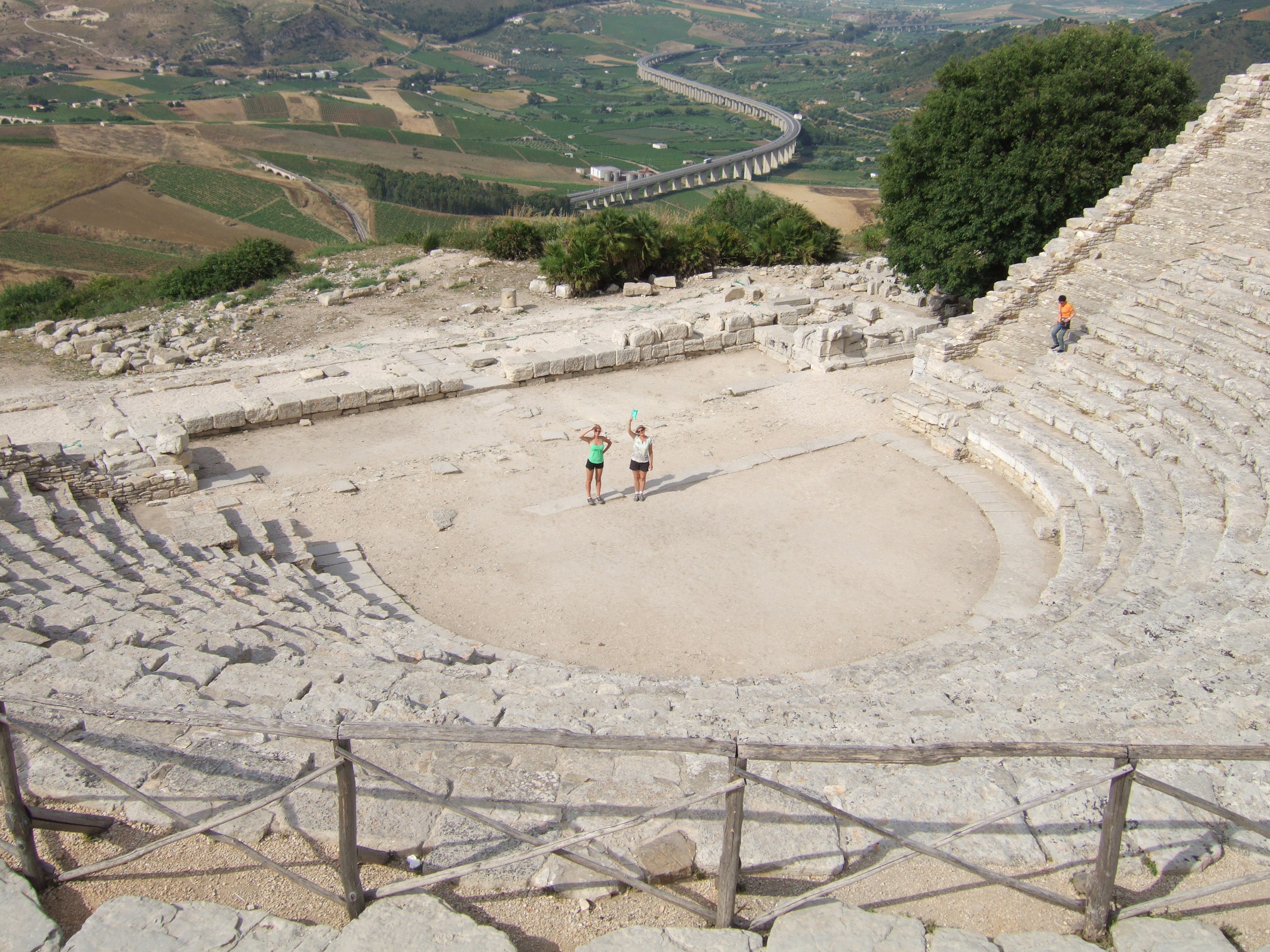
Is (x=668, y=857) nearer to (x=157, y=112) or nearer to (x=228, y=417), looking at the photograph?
(x=228, y=417)

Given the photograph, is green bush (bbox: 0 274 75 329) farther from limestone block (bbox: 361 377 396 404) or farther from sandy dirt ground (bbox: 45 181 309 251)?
sandy dirt ground (bbox: 45 181 309 251)

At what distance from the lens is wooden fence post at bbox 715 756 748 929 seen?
12.5 feet

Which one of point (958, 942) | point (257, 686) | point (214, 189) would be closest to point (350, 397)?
point (257, 686)

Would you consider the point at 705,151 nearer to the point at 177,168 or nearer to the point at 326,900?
the point at 177,168

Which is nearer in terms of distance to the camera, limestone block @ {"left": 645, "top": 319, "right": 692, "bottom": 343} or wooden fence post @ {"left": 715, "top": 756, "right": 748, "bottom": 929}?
wooden fence post @ {"left": 715, "top": 756, "right": 748, "bottom": 929}

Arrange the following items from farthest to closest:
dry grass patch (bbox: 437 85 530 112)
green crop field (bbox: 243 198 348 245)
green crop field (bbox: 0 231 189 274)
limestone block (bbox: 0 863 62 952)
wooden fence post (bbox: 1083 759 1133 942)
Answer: dry grass patch (bbox: 437 85 530 112) < green crop field (bbox: 243 198 348 245) < green crop field (bbox: 0 231 189 274) < wooden fence post (bbox: 1083 759 1133 942) < limestone block (bbox: 0 863 62 952)

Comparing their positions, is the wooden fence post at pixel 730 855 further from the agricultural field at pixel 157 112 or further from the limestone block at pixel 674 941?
the agricultural field at pixel 157 112

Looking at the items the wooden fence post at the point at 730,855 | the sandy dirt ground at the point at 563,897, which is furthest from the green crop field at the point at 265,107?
the wooden fence post at the point at 730,855

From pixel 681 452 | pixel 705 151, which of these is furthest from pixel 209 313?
pixel 705 151

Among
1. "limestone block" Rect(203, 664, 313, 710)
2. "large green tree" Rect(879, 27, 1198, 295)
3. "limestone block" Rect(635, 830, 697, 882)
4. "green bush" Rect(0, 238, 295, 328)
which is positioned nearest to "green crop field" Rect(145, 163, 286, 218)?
"green bush" Rect(0, 238, 295, 328)

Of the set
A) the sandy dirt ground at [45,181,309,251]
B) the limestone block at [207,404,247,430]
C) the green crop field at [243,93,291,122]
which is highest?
the limestone block at [207,404,247,430]

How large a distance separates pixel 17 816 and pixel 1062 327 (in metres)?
15.0

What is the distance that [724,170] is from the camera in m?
74.5

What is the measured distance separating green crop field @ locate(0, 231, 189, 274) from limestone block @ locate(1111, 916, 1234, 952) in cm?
4698
